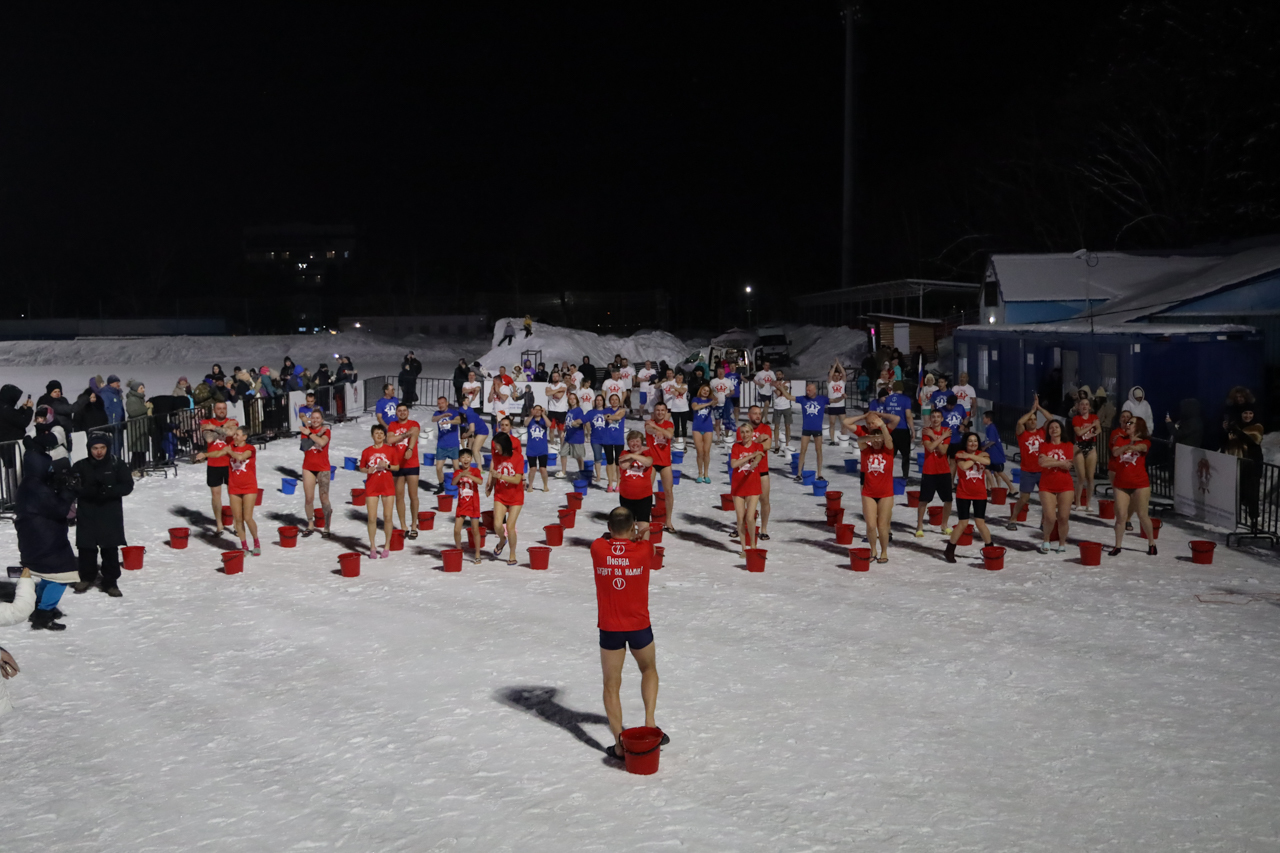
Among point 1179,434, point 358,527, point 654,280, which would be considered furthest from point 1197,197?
point 654,280

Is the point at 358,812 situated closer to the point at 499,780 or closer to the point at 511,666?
the point at 499,780

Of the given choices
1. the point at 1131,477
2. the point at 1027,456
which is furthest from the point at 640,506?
the point at 1131,477

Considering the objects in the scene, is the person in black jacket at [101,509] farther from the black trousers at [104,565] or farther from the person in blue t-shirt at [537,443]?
the person in blue t-shirt at [537,443]

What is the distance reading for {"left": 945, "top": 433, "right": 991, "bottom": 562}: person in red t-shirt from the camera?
13211 millimetres

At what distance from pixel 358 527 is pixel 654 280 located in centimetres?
8146

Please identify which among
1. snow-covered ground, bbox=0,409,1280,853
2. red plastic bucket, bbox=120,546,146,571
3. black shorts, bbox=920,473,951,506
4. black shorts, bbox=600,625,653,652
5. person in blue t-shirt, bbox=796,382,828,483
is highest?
person in blue t-shirt, bbox=796,382,828,483

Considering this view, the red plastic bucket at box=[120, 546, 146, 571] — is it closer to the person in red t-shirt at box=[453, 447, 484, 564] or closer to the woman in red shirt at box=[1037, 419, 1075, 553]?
the person in red t-shirt at box=[453, 447, 484, 564]

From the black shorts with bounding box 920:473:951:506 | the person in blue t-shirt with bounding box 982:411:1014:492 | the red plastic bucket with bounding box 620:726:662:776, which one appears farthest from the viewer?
the person in blue t-shirt with bounding box 982:411:1014:492

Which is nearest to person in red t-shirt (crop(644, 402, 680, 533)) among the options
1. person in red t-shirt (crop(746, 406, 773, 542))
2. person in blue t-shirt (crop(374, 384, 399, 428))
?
person in red t-shirt (crop(746, 406, 773, 542))

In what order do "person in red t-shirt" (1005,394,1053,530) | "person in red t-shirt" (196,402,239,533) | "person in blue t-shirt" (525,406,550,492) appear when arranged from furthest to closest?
"person in blue t-shirt" (525,406,550,492)
"person in red t-shirt" (1005,394,1053,530)
"person in red t-shirt" (196,402,239,533)

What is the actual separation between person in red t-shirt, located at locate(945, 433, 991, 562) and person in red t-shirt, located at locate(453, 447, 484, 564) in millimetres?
5596

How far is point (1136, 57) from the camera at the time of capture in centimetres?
4428

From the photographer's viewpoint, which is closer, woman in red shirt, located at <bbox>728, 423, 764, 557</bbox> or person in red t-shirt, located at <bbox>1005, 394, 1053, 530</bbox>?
woman in red shirt, located at <bbox>728, 423, 764, 557</bbox>

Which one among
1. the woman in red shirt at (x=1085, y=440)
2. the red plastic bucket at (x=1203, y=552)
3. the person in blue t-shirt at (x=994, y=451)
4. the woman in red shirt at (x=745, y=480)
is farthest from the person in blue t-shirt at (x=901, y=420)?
the red plastic bucket at (x=1203, y=552)
